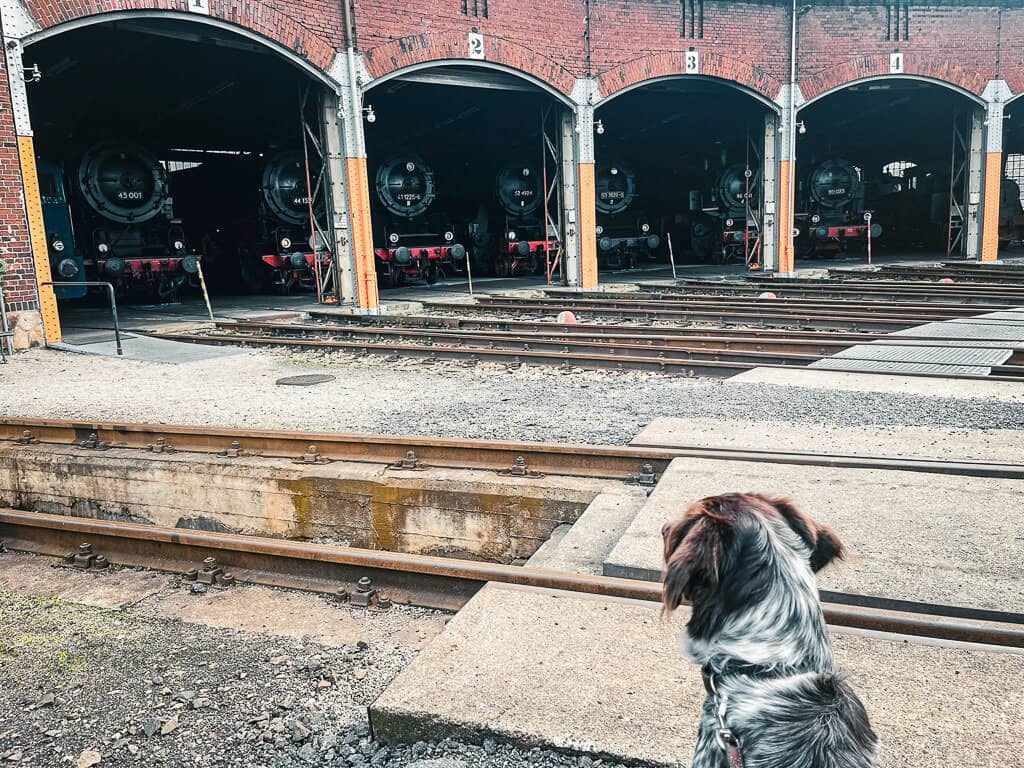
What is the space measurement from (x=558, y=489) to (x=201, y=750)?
2.79 m

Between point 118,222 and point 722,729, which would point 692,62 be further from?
point 722,729

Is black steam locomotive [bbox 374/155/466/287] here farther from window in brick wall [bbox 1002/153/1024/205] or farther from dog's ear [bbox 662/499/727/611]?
window in brick wall [bbox 1002/153/1024/205]

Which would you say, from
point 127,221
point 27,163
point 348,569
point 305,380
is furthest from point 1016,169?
point 348,569

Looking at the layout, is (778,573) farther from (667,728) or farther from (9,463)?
(9,463)

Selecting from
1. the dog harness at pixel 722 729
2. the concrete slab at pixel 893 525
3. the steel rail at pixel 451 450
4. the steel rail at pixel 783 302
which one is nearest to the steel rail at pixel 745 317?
the steel rail at pixel 783 302

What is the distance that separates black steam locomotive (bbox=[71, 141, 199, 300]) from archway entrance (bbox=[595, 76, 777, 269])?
12358 millimetres

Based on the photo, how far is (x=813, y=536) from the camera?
1.82 metres

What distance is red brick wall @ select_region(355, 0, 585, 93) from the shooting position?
16038mm

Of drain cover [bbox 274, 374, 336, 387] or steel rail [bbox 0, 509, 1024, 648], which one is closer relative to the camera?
steel rail [bbox 0, 509, 1024, 648]

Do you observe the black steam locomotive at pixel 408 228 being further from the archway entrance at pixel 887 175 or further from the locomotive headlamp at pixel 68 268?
the archway entrance at pixel 887 175

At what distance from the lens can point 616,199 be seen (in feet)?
86.0

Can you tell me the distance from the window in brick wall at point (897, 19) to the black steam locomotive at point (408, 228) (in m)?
12.8

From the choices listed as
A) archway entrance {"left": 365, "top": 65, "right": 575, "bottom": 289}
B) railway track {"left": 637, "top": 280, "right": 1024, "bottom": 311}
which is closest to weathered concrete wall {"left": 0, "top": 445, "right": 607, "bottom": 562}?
railway track {"left": 637, "top": 280, "right": 1024, "bottom": 311}

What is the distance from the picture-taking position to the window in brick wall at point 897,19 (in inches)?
846
